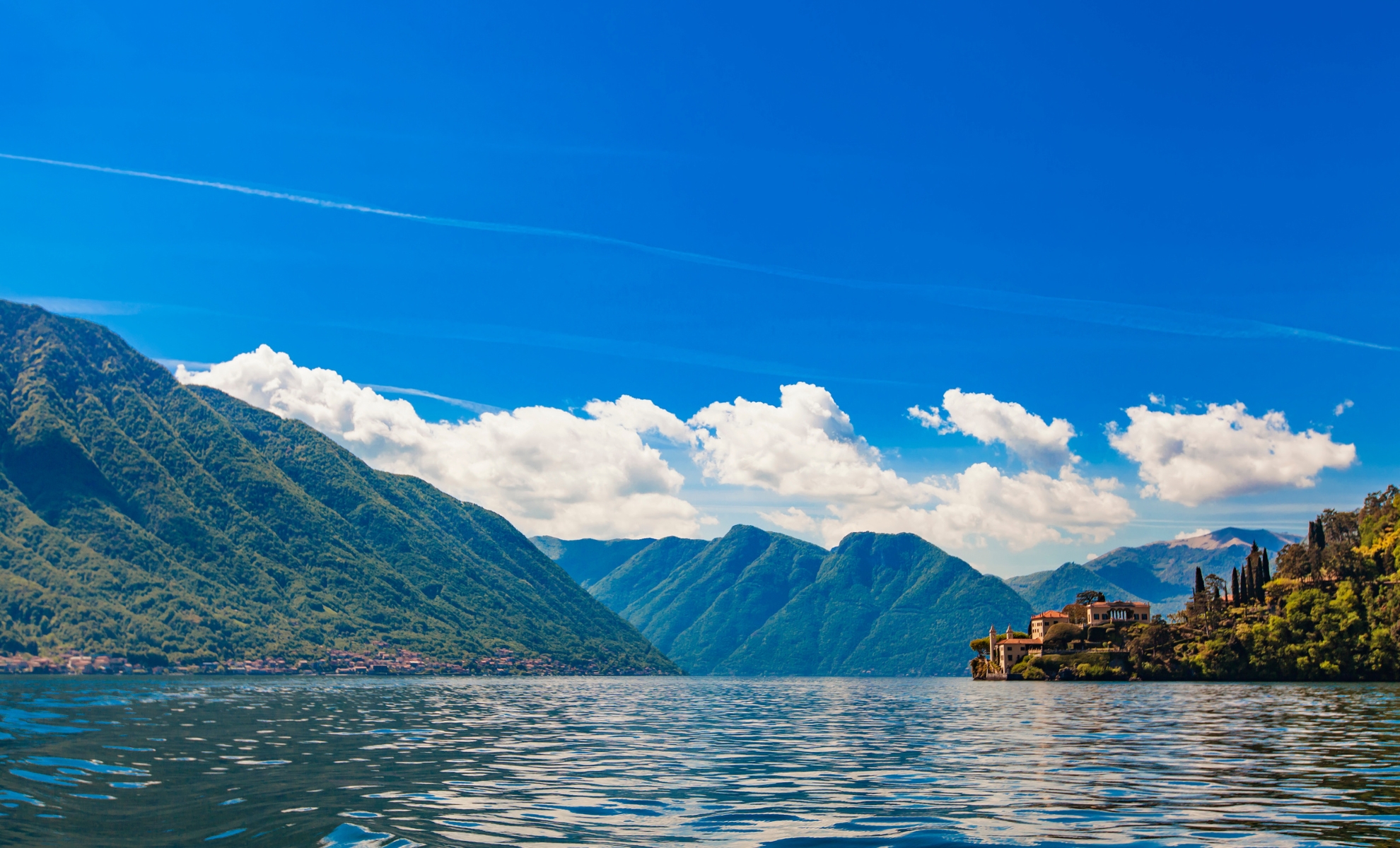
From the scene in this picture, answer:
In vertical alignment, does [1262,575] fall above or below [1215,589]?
above

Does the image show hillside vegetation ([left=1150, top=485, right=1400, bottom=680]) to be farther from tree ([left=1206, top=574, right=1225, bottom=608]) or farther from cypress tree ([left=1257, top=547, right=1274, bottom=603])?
cypress tree ([left=1257, top=547, right=1274, bottom=603])

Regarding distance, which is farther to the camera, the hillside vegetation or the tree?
the tree

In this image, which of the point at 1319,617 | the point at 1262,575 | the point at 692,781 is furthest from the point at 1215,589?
the point at 692,781

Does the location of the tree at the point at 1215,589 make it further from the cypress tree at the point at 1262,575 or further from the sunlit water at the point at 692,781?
the sunlit water at the point at 692,781

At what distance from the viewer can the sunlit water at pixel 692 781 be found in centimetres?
1836

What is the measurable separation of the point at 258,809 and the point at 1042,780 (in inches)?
816

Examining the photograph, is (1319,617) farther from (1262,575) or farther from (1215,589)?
(1215,589)

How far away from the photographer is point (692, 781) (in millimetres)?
27828

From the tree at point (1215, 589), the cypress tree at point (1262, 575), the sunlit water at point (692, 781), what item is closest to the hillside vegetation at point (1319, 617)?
the tree at point (1215, 589)

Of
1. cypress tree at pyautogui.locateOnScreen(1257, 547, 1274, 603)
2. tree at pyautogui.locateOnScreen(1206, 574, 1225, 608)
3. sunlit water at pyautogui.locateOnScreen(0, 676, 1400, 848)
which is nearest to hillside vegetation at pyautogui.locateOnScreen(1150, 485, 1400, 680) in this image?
tree at pyautogui.locateOnScreen(1206, 574, 1225, 608)

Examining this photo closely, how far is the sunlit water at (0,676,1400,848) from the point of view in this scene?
18359 millimetres

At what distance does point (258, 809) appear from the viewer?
20.8 meters

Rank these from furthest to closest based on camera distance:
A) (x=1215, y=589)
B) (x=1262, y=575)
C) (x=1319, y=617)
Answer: (x=1215, y=589)
(x=1262, y=575)
(x=1319, y=617)

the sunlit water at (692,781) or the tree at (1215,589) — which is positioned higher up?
the tree at (1215,589)
